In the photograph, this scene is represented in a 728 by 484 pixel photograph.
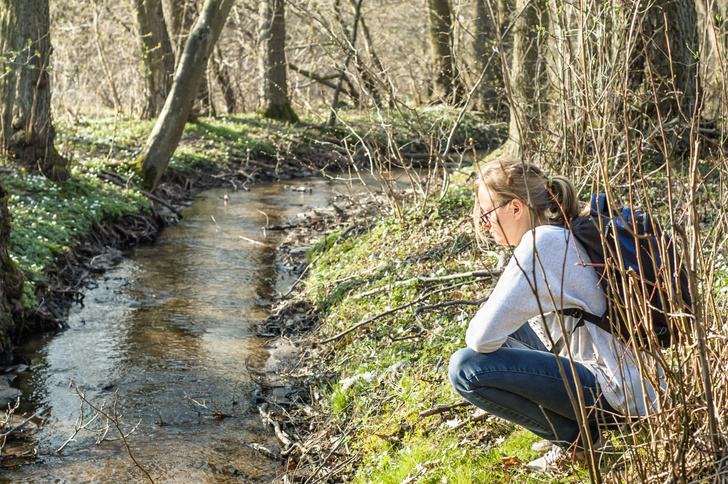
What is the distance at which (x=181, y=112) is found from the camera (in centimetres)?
1074

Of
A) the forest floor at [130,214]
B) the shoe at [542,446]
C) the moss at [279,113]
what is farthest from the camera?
the moss at [279,113]

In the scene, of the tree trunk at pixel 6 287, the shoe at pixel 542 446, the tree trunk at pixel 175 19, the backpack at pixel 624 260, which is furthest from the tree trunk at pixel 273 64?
the backpack at pixel 624 260

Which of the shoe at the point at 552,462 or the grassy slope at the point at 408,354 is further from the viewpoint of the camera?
the grassy slope at the point at 408,354

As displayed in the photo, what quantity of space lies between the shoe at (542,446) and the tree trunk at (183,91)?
346 inches

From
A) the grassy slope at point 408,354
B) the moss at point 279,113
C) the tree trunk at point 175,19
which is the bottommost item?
the grassy slope at point 408,354

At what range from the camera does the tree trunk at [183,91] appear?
10.4 metres

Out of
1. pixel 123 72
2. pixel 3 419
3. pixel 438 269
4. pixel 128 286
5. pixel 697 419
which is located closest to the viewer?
pixel 697 419

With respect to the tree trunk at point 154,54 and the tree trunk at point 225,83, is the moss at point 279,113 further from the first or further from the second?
the tree trunk at point 154,54

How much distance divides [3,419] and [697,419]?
4.11 meters

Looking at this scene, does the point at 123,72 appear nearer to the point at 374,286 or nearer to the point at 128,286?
the point at 128,286

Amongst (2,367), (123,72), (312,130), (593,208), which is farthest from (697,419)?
(123,72)

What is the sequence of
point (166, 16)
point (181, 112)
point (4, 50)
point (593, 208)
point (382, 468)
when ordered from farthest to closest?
point (166, 16)
point (181, 112)
point (4, 50)
point (382, 468)
point (593, 208)

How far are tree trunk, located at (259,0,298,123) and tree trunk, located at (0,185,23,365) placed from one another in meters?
12.7

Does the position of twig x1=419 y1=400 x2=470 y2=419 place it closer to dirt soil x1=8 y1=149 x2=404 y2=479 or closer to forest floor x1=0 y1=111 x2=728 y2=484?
forest floor x1=0 y1=111 x2=728 y2=484
